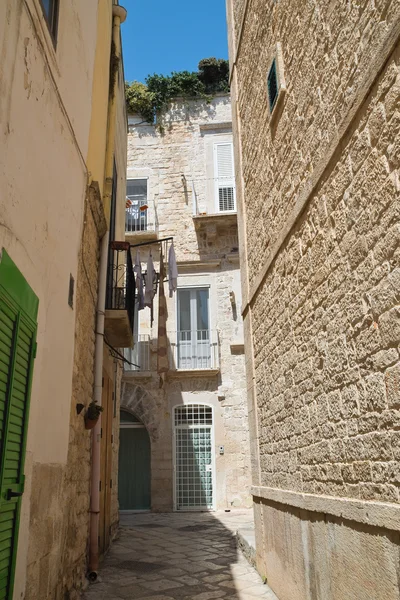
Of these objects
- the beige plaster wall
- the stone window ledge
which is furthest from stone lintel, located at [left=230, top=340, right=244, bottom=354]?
the beige plaster wall

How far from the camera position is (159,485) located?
1374 cm

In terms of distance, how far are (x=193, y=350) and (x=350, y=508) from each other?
1142 centimetres

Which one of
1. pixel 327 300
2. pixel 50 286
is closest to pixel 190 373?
pixel 50 286

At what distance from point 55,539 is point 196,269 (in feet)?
37.9

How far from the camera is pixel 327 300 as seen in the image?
3.91m

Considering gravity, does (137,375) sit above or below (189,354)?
below

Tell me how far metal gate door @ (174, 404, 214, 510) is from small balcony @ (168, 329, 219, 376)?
1.11m

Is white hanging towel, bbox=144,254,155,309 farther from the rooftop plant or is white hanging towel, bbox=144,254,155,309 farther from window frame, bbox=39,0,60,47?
the rooftop plant

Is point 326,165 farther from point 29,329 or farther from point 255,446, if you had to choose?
point 255,446

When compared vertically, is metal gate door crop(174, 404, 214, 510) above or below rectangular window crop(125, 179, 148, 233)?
below

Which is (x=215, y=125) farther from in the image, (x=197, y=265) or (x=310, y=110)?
(x=310, y=110)

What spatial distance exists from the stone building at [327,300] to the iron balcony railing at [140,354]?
8.40 metres

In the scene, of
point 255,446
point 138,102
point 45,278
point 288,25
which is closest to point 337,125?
point 288,25

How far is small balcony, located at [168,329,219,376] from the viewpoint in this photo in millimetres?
14461
